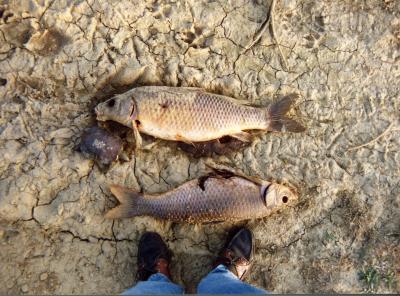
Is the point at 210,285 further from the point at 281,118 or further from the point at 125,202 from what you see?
the point at 281,118

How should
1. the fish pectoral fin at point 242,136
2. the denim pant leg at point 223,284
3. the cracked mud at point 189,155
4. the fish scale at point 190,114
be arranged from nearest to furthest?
the denim pant leg at point 223,284, the fish scale at point 190,114, the cracked mud at point 189,155, the fish pectoral fin at point 242,136

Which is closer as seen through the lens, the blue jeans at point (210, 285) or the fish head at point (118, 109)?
the blue jeans at point (210, 285)

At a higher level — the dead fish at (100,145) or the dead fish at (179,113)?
the dead fish at (179,113)

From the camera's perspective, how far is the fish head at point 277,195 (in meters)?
4.46

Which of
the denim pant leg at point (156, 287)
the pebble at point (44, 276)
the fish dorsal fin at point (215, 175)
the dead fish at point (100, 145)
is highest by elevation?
the dead fish at point (100, 145)

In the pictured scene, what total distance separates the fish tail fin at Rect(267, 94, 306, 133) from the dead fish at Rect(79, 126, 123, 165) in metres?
1.63

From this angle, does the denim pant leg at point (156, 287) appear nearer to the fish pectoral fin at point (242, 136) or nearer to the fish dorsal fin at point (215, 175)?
the fish dorsal fin at point (215, 175)

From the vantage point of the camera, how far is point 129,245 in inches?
180

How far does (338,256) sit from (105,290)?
2.55 metres

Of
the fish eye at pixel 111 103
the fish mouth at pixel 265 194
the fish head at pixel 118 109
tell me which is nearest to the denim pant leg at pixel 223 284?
the fish mouth at pixel 265 194

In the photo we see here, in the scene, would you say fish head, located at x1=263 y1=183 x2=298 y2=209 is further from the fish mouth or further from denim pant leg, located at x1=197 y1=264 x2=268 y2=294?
denim pant leg, located at x1=197 y1=264 x2=268 y2=294

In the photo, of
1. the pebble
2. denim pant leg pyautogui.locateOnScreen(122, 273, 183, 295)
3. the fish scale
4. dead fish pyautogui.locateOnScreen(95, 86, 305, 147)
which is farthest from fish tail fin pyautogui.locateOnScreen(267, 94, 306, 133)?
the pebble

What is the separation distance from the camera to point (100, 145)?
4.40 m

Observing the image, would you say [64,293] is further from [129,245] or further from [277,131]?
[277,131]
